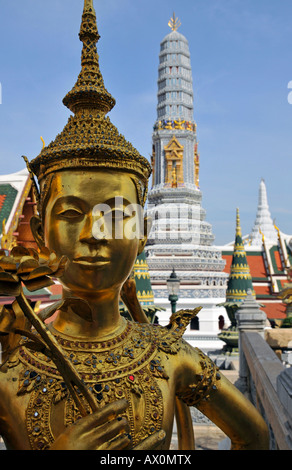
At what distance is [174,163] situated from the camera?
72.0 feet

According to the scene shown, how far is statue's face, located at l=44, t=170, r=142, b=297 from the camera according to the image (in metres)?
1.94

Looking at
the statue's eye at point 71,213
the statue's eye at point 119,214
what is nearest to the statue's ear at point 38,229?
the statue's eye at point 71,213

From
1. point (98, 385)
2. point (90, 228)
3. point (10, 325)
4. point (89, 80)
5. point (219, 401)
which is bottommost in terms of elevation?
point (219, 401)

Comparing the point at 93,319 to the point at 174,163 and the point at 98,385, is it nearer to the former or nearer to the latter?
the point at 98,385

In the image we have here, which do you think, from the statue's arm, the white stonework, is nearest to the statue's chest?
the statue's arm

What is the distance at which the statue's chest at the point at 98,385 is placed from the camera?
181cm

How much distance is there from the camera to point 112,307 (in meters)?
2.14

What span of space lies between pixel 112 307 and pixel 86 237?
0.42m

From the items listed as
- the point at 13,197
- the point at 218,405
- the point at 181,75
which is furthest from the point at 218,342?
the point at 218,405

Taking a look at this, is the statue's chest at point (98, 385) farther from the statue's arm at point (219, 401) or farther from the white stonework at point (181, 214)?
the white stonework at point (181, 214)

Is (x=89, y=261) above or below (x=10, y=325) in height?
above

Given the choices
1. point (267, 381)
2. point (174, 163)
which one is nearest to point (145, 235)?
point (267, 381)

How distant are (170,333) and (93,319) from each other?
0.48 meters
